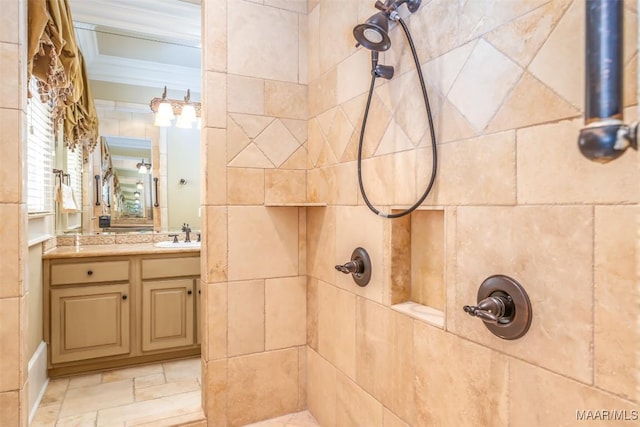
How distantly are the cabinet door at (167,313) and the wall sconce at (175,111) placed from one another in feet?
4.91

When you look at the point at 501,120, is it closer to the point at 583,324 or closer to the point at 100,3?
the point at 583,324

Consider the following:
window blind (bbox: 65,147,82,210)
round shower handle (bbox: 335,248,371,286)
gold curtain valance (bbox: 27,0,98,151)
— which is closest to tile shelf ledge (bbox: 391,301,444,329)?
round shower handle (bbox: 335,248,371,286)

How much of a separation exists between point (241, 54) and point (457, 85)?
1214 mm

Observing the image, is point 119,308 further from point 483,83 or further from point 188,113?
point 483,83

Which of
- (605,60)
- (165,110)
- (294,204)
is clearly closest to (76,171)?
(165,110)

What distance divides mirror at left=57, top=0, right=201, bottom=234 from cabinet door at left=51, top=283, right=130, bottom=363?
2.65ft

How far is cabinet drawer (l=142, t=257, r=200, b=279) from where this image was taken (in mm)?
2748

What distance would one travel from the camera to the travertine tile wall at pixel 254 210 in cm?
188

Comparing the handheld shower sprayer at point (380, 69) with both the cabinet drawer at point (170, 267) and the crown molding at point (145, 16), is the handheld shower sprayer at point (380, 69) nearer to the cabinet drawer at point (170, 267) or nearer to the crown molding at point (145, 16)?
the crown molding at point (145, 16)

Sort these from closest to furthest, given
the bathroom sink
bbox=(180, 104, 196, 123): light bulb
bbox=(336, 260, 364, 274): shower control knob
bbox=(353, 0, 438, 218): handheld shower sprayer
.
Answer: bbox=(353, 0, 438, 218): handheld shower sprayer, bbox=(336, 260, 364, 274): shower control knob, the bathroom sink, bbox=(180, 104, 196, 123): light bulb

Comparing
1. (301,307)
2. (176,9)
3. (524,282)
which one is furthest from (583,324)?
(176,9)

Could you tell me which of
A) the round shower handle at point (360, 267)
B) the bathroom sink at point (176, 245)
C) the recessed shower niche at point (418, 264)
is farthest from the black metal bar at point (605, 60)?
the bathroom sink at point (176, 245)

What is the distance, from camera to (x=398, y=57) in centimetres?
141

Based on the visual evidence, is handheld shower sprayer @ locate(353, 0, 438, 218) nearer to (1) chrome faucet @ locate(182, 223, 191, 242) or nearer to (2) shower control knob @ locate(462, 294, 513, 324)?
(2) shower control knob @ locate(462, 294, 513, 324)
